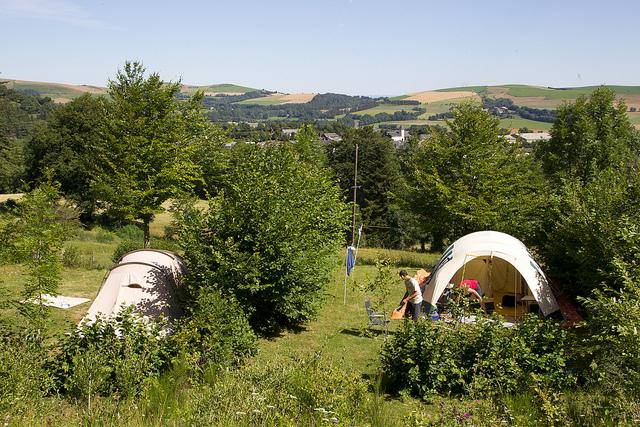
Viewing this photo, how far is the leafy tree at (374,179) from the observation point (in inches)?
1820

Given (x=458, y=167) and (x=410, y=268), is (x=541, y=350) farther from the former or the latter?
(x=458, y=167)

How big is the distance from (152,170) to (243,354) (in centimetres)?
1037

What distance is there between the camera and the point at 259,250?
10953 millimetres

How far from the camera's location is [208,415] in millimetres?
4859

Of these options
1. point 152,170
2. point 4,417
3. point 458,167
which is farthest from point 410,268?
point 4,417

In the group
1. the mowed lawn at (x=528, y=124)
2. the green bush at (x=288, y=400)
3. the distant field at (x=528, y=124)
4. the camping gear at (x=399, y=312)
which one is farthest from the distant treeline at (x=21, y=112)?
the mowed lawn at (x=528, y=124)

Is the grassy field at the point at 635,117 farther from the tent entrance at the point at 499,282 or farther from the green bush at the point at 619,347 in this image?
the green bush at the point at 619,347

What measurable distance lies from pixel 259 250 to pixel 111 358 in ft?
13.2

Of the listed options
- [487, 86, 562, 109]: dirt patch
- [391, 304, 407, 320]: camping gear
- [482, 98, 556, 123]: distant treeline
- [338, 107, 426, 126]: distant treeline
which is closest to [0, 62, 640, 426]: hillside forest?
[391, 304, 407, 320]: camping gear

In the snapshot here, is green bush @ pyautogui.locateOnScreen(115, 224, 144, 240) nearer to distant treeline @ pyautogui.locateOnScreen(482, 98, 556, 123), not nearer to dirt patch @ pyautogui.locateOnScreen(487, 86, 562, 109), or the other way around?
distant treeline @ pyautogui.locateOnScreen(482, 98, 556, 123)

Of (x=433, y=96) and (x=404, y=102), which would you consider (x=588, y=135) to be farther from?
(x=433, y=96)

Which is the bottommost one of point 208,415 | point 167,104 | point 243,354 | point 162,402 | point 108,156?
point 243,354

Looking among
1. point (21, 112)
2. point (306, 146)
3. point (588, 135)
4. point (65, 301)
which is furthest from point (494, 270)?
point (21, 112)

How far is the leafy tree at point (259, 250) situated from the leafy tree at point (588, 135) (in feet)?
73.3
